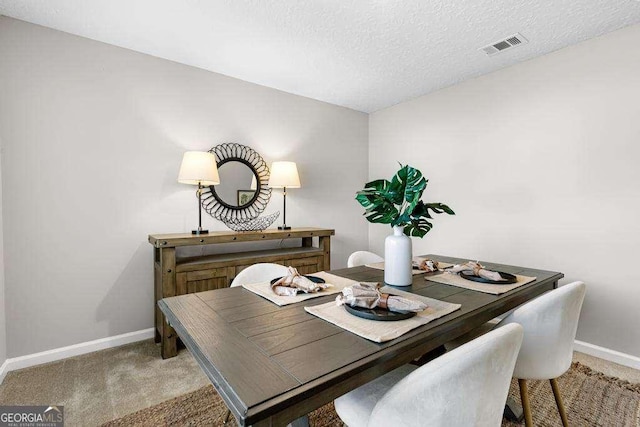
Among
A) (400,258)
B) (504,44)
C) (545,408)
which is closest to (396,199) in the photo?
(400,258)

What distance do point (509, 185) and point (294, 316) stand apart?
102 inches

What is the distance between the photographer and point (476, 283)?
1.61 metres

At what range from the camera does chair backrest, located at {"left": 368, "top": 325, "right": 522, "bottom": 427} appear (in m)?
0.80

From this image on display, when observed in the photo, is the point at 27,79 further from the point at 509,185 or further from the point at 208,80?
the point at 509,185

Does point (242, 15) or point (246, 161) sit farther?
point (246, 161)

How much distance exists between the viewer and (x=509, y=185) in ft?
9.27

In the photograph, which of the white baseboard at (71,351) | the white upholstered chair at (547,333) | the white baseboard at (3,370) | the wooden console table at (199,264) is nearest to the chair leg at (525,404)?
the white upholstered chair at (547,333)

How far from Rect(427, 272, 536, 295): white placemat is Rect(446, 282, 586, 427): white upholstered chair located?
0.18 meters

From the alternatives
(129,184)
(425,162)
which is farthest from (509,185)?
(129,184)

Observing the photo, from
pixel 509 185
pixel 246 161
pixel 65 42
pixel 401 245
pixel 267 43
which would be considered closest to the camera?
pixel 401 245

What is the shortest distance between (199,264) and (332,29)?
2037 mm

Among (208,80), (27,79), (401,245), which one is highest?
(208,80)

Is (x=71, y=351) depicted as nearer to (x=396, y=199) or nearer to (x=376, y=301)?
(x=376, y=301)

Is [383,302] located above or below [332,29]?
below
